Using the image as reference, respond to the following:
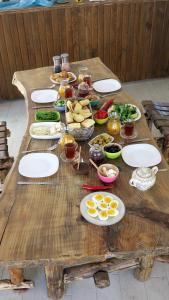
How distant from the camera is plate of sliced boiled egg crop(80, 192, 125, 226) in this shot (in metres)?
1.39

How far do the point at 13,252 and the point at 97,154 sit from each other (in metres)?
0.71

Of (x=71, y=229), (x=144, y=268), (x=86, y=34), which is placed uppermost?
(x=86, y=34)

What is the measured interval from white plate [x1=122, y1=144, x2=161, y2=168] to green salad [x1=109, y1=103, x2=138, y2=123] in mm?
288

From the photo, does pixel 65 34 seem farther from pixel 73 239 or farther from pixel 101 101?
pixel 73 239

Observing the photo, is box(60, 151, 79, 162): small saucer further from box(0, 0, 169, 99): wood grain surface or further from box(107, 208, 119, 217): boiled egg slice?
box(0, 0, 169, 99): wood grain surface

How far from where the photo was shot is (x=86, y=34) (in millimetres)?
3672

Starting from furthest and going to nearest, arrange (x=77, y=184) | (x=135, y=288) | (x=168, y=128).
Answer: (x=168, y=128) < (x=135, y=288) < (x=77, y=184)

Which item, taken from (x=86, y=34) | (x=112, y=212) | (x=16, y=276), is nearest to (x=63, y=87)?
(x=112, y=212)

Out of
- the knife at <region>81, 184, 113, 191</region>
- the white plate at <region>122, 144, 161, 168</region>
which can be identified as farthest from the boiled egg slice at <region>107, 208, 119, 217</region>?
the white plate at <region>122, 144, 161, 168</region>

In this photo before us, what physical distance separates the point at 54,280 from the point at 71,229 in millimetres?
466

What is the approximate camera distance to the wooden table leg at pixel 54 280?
1571mm

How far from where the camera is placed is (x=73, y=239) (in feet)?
4.31

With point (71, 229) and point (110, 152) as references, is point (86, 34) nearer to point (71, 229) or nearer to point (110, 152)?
point (110, 152)

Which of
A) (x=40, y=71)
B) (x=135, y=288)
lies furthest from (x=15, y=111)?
(x=135, y=288)
